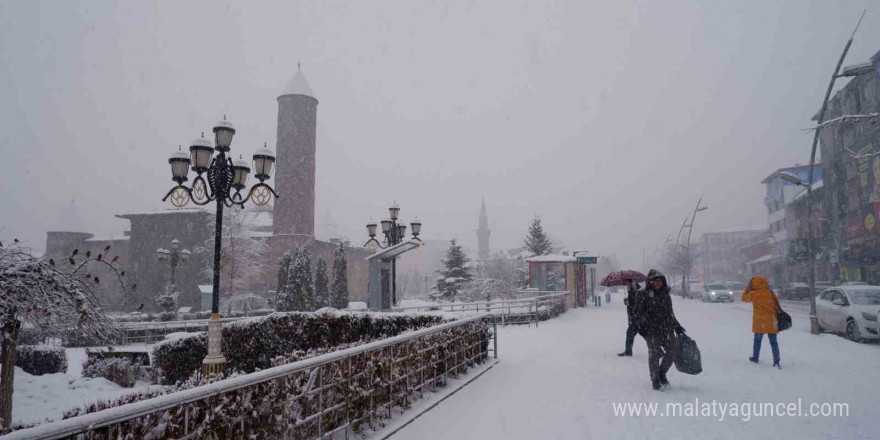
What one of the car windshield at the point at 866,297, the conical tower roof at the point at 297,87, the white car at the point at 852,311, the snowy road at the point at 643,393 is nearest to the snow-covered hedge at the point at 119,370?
the snowy road at the point at 643,393

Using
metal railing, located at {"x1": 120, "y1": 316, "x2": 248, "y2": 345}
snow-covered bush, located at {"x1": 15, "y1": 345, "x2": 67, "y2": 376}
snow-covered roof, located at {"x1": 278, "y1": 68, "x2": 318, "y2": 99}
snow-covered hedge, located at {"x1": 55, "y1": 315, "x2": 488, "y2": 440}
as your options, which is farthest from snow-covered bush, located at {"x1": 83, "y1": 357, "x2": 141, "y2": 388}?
snow-covered roof, located at {"x1": 278, "y1": 68, "x2": 318, "y2": 99}

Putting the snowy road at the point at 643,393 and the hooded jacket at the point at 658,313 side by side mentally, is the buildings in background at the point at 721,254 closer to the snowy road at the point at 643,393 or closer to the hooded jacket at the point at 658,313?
the snowy road at the point at 643,393

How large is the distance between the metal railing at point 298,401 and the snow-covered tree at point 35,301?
374 centimetres

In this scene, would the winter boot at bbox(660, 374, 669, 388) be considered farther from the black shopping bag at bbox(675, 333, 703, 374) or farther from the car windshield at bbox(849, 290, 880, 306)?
the car windshield at bbox(849, 290, 880, 306)

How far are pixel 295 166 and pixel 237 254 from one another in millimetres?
12516

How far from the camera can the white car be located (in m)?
12.1

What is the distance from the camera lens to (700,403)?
6.78 metres

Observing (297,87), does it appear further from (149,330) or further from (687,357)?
(687,357)

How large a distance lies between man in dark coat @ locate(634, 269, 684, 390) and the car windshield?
8586 millimetres

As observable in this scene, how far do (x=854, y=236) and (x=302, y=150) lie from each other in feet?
155

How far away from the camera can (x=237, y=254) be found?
4159 centimetres

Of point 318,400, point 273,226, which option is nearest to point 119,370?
point 318,400

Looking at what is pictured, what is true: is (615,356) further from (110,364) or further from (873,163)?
(873,163)

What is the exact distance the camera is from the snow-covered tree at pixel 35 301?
6.76 m
